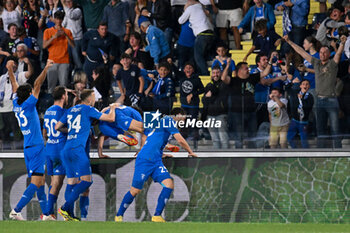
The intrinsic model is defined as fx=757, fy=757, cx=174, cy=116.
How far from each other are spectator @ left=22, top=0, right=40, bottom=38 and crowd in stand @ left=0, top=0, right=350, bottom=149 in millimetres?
25

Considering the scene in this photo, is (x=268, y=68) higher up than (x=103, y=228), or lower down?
higher up

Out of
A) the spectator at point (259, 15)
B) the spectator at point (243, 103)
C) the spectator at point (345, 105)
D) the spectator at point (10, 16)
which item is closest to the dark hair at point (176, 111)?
the spectator at point (243, 103)

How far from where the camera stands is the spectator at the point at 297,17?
50.3 feet

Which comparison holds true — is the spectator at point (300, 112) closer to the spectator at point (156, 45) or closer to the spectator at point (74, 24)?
the spectator at point (156, 45)

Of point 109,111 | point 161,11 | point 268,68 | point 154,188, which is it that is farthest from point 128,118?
point 161,11

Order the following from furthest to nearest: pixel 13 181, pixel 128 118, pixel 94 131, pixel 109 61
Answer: pixel 109 61 < pixel 13 181 < pixel 94 131 < pixel 128 118

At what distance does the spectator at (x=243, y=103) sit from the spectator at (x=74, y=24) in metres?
4.31

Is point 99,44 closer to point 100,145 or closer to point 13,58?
point 13,58

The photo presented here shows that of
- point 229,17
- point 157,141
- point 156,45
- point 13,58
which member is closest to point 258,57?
point 229,17

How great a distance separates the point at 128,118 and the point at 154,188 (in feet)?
6.35

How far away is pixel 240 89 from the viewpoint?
44.1 feet

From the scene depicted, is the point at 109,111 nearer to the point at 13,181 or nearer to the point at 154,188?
the point at 154,188

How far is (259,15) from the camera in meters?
16.0

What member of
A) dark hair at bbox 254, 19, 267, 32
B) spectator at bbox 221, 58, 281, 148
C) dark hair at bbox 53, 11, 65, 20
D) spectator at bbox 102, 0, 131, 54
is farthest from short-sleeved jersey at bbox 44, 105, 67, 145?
dark hair at bbox 254, 19, 267, 32
